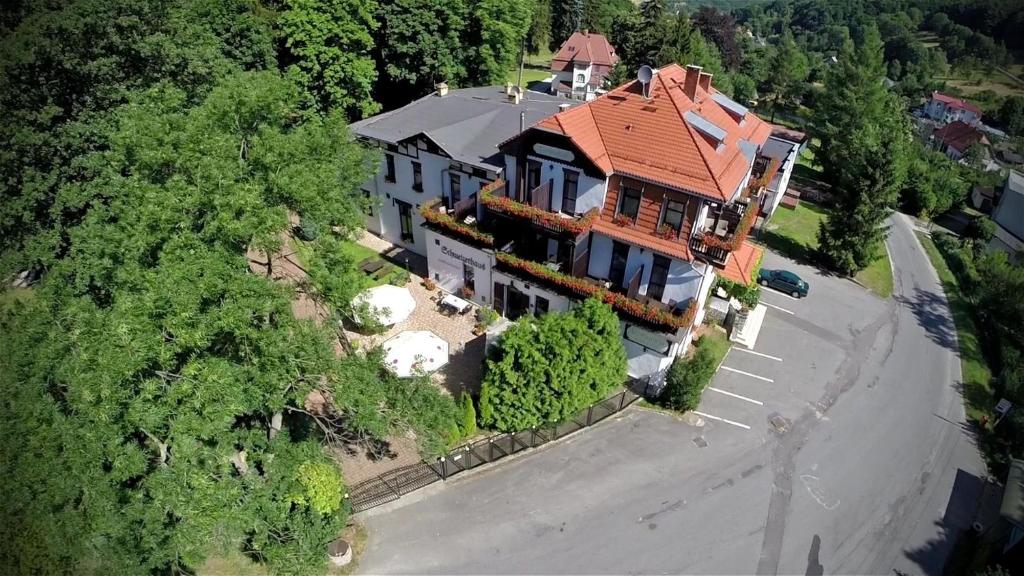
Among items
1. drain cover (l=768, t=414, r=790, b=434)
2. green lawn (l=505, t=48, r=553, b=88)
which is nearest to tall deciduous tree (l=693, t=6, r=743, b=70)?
green lawn (l=505, t=48, r=553, b=88)

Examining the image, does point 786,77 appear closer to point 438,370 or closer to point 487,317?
point 487,317

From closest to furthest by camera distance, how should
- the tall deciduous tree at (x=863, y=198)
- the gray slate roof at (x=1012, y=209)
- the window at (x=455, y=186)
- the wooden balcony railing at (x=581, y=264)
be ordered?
the wooden balcony railing at (x=581, y=264)
the window at (x=455, y=186)
the tall deciduous tree at (x=863, y=198)
the gray slate roof at (x=1012, y=209)

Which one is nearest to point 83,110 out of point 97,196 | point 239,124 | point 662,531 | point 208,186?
point 97,196

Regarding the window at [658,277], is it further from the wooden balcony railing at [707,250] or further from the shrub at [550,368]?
the shrub at [550,368]

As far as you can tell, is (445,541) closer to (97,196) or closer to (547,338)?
(547,338)

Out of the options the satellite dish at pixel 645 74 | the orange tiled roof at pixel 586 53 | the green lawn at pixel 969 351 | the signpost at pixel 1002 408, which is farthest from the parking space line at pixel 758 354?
the orange tiled roof at pixel 586 53

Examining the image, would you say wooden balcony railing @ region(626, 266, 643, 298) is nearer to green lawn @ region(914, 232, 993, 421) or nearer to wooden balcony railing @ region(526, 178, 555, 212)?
wooden balcony railing @ region(526, 178, 555, 212)
